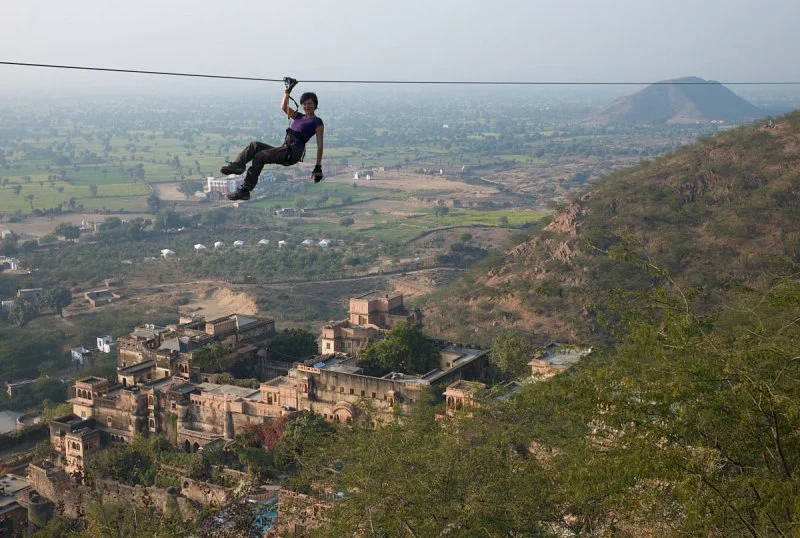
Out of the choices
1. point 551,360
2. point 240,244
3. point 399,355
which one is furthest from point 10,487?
point 240,244

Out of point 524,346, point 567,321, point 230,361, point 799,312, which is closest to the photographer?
point 799,312

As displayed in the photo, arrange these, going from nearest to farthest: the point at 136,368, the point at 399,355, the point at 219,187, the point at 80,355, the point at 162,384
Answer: the point at 399,355 < the point at 162,384 < the point at 136,368 < the point at 80,355 < the point at 219,187

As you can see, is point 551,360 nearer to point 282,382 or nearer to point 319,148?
point 282,382

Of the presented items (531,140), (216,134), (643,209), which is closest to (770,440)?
(643,209)

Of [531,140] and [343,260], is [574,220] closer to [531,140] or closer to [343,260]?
[343,260]

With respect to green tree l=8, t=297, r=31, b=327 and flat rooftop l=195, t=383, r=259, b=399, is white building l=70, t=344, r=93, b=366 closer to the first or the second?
green tree l=8, t=297, r=31, b=327

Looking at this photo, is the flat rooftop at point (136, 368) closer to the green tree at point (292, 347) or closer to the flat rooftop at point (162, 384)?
the flat rooftop at point (162, 384)

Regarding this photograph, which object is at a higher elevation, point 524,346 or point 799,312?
point 799,312

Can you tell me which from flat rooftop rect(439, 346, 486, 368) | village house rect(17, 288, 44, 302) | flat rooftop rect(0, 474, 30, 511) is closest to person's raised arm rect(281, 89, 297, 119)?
flat rooftop rect(0, 474, 30, 511)
